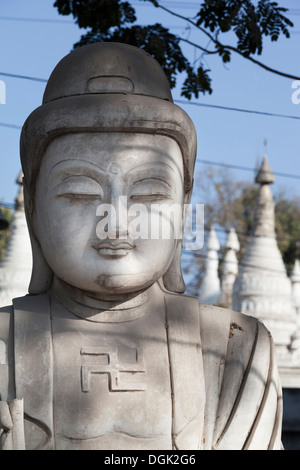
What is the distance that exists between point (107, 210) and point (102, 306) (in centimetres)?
51

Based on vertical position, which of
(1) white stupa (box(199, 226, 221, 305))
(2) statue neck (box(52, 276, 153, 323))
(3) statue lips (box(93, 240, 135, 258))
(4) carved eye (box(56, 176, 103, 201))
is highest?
(4) carved eye (box(56, 176, 103, 201))

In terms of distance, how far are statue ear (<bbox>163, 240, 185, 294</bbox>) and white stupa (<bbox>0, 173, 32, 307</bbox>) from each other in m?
8.68

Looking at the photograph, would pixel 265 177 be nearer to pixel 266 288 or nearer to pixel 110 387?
pixel 266 288

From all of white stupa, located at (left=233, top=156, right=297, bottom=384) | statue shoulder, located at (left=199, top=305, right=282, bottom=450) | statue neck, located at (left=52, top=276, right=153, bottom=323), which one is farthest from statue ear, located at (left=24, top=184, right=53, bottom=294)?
white stupa, located at (left=233, top=156, right=297, bottom=384)

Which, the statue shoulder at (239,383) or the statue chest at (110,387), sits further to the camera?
the statue shoulder at (239,383)

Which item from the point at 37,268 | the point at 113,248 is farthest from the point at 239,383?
the point at 37,268

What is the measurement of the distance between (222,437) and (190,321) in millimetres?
607

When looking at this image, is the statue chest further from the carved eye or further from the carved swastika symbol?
the carved eye

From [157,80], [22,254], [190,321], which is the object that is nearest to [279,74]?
[157,80]

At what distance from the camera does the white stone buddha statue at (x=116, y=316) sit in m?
4.09

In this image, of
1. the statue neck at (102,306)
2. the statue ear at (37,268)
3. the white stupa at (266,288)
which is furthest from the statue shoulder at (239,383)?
the white stupa at (266,288)

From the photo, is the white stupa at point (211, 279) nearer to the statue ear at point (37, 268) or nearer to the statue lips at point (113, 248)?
the statue ear at point (37, 268)

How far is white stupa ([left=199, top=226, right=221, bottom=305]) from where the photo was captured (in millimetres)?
18375
